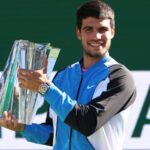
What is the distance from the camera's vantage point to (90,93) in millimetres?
2096

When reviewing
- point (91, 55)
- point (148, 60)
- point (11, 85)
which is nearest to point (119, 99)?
point (91, 55)

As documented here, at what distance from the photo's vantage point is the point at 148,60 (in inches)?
136

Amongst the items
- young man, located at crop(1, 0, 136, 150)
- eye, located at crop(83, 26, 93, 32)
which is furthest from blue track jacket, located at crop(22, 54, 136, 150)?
eye, located at crop(83, 26, 93, 32)

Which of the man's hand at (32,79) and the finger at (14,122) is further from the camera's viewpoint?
the finger at (14,122)

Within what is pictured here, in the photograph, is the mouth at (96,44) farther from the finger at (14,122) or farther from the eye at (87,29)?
the finger at (14,122)

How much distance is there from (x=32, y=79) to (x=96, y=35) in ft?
0.96

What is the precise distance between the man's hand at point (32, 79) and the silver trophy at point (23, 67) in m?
0.03

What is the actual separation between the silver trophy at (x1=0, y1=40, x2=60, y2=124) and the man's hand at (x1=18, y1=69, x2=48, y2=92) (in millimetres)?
35

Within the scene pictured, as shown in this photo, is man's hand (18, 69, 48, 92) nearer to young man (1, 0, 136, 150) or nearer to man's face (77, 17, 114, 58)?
young man (1, 0, 136, 150)

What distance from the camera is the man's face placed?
2102 mm

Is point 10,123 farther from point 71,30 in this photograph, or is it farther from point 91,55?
point 71,30

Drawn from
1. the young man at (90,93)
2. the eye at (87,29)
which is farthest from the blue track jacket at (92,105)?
the eye at (87,29)

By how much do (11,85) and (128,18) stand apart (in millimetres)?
1504

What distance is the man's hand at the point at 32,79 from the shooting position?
6.43 feet
